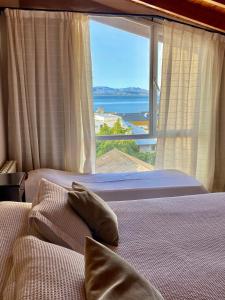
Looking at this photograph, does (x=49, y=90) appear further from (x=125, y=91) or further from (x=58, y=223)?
(x=58, y=223)

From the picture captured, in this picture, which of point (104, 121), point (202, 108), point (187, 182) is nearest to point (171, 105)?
point (202, 108)

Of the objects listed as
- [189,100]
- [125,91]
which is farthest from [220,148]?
[125,91]

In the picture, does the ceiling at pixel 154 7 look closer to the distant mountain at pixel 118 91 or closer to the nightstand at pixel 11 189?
the distant mountain at pixel 118 91

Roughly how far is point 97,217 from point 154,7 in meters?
2.40

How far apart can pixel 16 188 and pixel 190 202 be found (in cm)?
130

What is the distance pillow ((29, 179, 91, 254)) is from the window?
7.10 feet

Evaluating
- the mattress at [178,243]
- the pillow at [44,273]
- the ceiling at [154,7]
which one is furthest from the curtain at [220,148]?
the pillow at [44,273]

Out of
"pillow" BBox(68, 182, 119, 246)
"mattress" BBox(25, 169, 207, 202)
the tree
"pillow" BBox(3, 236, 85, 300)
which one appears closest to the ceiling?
the tree

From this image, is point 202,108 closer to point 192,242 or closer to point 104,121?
point 104,121

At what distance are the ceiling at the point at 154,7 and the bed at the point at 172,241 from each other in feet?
6.23

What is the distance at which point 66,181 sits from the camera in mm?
2816

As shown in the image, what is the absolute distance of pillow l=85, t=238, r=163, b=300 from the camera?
0.90m

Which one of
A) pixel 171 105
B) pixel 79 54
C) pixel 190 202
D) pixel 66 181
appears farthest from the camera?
pixel 171 105

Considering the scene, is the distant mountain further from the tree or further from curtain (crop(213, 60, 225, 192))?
curtain (crop(213, 60, 225, 192))
